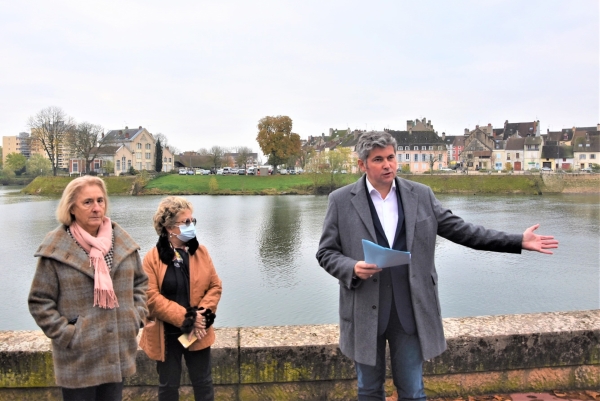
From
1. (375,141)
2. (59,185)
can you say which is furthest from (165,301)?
(59,185)

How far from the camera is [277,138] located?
240 feet

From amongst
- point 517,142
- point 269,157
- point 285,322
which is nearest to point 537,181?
point 517,142

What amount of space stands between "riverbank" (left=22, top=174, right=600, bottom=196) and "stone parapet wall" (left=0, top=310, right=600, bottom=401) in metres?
Answer: 52.5

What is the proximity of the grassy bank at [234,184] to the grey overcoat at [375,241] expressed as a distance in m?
52.8

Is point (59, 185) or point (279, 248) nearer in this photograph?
point (279, 248)

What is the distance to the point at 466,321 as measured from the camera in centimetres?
375

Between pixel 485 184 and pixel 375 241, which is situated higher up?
pixel 375 241

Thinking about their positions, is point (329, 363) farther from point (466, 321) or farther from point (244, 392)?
point (466, 321)

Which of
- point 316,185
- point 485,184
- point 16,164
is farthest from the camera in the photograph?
point 16,164

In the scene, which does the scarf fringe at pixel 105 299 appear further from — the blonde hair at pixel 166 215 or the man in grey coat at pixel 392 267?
the man in grey coat at pixel 392 267

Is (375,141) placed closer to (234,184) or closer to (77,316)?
(77,316)

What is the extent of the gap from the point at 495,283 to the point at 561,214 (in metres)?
21.4

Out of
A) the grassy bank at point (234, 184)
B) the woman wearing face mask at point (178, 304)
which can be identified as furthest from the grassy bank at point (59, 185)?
the woman wearing face mask at point (178, 304)

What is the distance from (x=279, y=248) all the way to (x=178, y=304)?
16.5 meters
